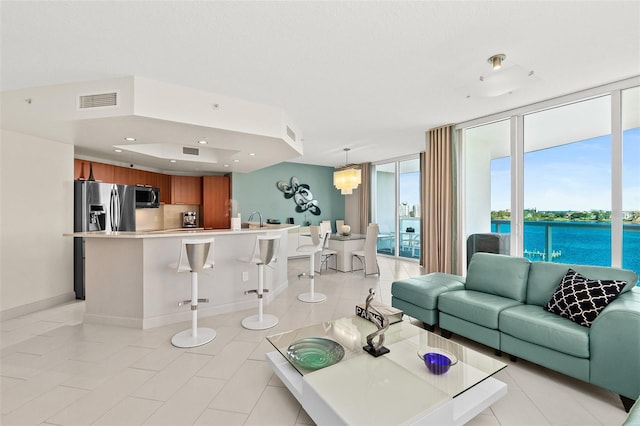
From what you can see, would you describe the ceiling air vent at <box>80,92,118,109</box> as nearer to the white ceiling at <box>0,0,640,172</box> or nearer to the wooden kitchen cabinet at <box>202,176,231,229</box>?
the white ceiling at <box>0,0,640,172</box>

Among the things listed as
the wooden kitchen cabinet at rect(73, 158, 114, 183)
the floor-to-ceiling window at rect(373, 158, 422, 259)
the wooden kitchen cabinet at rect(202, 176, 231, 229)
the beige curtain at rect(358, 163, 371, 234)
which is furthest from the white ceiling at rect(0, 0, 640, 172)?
the beige curtain at rect(358, 163, 371, 234)

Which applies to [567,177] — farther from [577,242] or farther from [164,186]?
[164,186]

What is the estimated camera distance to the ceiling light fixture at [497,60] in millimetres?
2504

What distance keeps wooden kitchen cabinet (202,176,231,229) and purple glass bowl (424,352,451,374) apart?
5.90m

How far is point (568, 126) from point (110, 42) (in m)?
5.02

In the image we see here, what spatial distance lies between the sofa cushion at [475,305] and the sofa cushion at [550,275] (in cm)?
20

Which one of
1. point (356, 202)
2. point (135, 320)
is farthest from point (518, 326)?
point (356, 202)

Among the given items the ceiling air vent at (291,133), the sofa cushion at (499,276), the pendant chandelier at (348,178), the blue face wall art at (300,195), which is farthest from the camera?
the blue face wall art at (300,195)

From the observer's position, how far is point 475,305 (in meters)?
2.59

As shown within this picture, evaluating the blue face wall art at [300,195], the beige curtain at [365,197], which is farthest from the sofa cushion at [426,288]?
the blue face wall art at [300,195]

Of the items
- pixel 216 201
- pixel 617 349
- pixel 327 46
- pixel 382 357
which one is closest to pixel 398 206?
pixel 216 201

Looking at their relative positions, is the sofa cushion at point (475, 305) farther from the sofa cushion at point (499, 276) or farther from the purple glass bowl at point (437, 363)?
the purple glass bowl at point (437, 363)

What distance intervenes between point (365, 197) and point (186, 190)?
4.69 meters

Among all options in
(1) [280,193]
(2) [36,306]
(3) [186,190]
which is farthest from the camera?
(1) [280,193]
